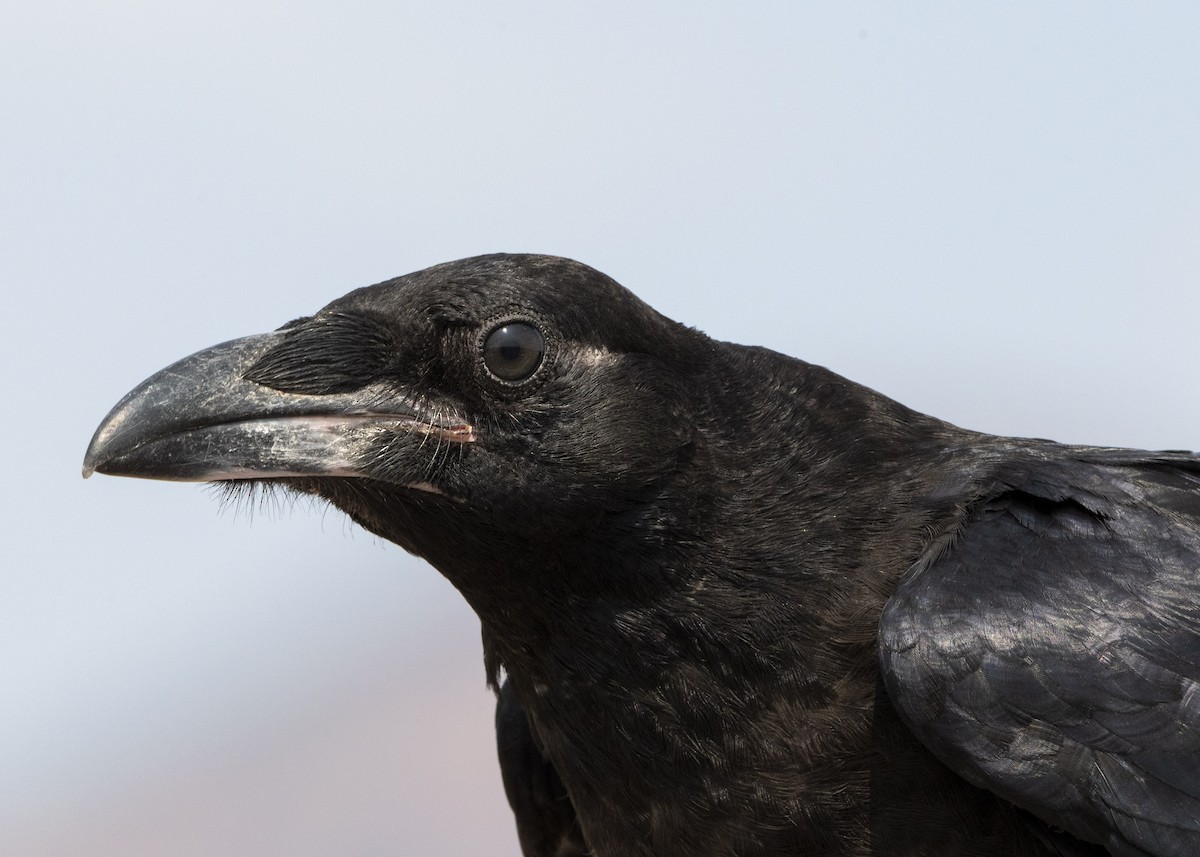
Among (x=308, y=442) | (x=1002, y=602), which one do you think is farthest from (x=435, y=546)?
(x=1002, y=602)

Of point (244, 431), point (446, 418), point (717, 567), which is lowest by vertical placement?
point (717, 567)

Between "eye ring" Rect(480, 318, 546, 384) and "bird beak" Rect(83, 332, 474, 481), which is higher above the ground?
"eye ring" Rect(480, 318, 546, 384)

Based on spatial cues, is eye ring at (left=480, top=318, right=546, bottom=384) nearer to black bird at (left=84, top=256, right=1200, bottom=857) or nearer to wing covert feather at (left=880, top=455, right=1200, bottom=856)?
black bird at (left=84, top=256, right=1200, bottom=857)

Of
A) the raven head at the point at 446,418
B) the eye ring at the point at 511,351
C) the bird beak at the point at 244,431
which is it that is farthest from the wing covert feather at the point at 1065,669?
the bird beak at the point at 244,431

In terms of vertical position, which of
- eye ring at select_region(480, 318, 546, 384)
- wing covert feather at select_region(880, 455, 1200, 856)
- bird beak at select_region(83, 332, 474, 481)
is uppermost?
eye ring at select_region(480, 318, 546, 384)

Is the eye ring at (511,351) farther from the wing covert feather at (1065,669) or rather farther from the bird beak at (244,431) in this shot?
the wing covert feather at (1065,669)

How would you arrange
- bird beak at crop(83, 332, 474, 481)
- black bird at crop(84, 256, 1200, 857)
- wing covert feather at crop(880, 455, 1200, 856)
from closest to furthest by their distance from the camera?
wing covert feather at crop(880, 455, 1200, 856), black bird at crop(84, 256, 1200, 857), bird beak at crop(83, 332, 474, 481)

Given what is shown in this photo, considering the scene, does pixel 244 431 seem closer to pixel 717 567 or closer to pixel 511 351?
pixel 511 351

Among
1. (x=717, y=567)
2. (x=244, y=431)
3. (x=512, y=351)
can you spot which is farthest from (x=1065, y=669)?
(x=244, y=431)

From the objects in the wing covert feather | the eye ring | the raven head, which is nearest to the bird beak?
the raven head
